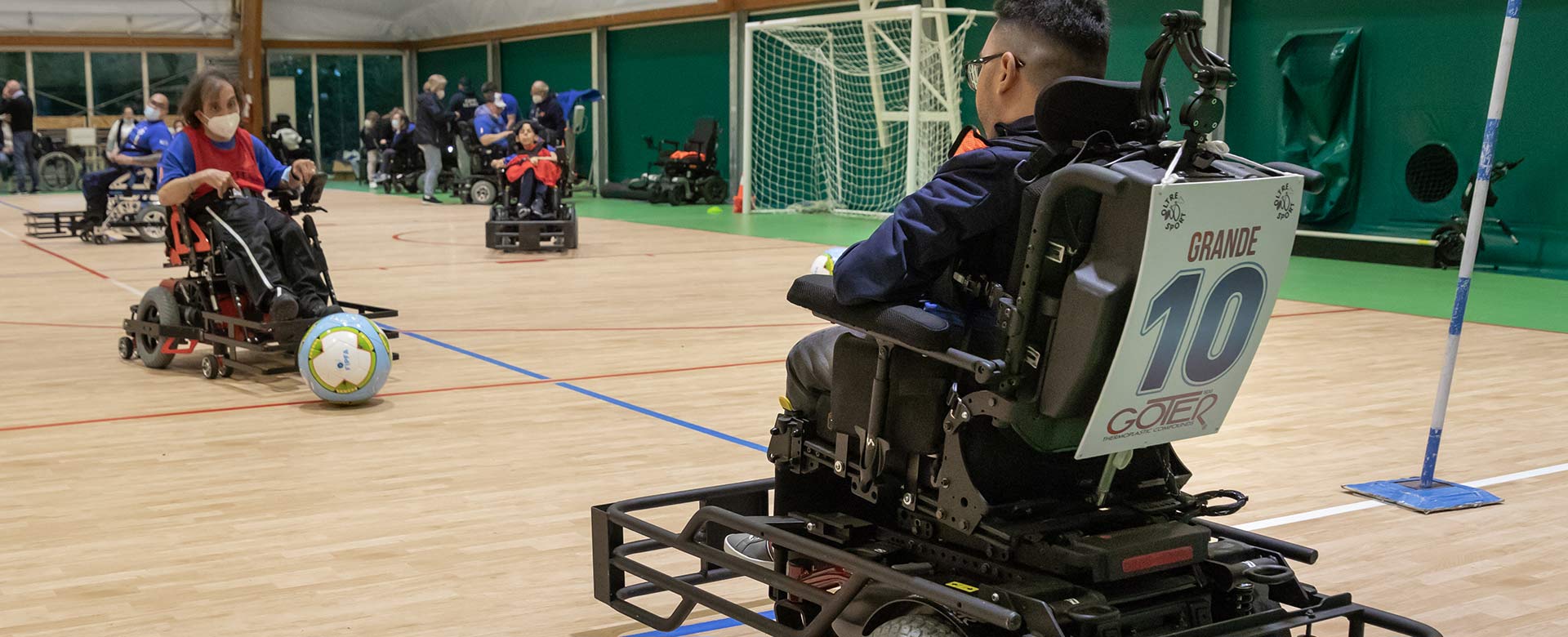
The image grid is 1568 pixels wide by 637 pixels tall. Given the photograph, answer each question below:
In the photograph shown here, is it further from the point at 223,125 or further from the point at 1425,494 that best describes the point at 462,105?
the point at 1425,494

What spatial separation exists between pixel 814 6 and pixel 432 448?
46.4 ft

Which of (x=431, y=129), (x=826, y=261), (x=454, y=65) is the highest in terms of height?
(x=454, y=65)

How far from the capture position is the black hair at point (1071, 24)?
259cm

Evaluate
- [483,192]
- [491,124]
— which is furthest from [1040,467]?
[483,192]

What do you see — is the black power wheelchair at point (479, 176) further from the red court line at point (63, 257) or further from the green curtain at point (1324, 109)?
the green curtain at point (1324, 109)

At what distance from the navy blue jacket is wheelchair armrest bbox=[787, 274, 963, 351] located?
34 millimetres

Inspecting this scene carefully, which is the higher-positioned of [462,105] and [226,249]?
[462,105]

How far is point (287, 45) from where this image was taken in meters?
28.1

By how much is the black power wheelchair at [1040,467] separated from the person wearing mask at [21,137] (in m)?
21.8

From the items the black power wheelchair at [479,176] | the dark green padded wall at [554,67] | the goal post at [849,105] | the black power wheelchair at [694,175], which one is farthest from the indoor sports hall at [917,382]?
the dark green padded wall at [554,67]

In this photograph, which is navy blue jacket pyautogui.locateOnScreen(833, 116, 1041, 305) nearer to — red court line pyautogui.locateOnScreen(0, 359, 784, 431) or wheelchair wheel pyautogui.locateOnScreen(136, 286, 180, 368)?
red court line pyautogui.locateOnScreen(0, 359, 784, 431)

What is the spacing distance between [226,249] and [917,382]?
179 inches

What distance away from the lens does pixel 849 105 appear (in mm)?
17672

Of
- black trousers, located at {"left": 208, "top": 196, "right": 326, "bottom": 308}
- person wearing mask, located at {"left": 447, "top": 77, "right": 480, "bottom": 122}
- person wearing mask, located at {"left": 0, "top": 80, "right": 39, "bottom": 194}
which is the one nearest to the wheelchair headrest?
black trousers, located at {"left": 208, "top": 196, "right": 326, "bottom": 308}
